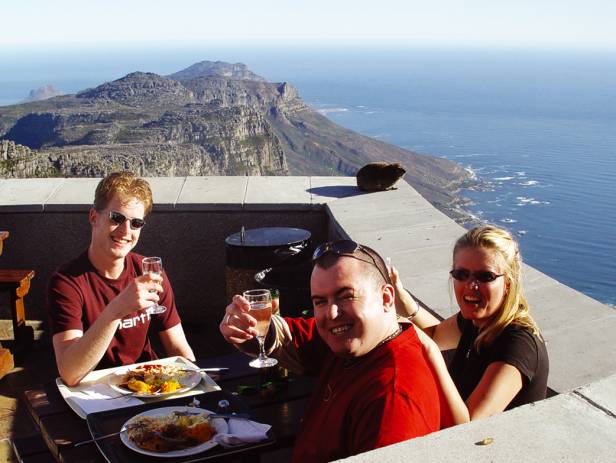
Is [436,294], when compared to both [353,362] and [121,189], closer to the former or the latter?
[121,189]

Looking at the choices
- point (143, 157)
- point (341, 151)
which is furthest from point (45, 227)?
point (341, 151)

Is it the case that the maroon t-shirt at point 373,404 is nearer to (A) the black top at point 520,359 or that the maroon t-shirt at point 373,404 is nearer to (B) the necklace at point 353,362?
(B) the necklace at point 353,362

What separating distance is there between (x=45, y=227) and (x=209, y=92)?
19371cm

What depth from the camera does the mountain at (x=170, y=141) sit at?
89025mm

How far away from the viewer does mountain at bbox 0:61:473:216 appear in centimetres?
8903

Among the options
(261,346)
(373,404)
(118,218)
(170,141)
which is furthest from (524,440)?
(170,141)

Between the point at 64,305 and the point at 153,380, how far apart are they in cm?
63

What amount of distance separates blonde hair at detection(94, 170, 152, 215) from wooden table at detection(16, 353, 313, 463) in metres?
0.81

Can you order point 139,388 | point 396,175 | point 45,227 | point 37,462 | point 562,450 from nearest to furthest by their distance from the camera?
point 562,450 < point 37,462 < point 139,388 < point 45,227 < point 396,175

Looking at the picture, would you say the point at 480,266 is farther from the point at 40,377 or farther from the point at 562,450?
the point at 40,377

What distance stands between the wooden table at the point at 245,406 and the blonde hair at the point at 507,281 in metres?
0.74

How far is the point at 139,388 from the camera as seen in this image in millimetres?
2863

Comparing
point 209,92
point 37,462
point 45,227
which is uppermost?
point 37,462

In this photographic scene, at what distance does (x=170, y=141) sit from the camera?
110250 millimetres
